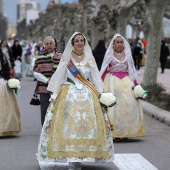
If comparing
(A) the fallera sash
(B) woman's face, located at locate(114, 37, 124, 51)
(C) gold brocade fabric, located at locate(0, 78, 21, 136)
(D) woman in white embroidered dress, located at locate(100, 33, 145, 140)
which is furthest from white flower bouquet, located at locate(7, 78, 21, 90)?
(A) the fallera sash

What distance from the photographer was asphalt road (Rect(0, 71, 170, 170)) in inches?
406

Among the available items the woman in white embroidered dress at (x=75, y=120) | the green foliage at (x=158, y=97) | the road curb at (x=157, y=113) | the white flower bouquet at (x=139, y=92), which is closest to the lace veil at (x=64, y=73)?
the woman in white embroidered dress at (x=75, y=120)

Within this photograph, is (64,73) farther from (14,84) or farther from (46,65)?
(14,84)

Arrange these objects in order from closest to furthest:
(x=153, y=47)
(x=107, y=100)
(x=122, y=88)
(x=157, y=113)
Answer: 1. (x=107, y=100)
2. (x=122, y=88)
3. (x=157, y=113)
4. (x=153, y=47)

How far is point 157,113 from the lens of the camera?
16.9m

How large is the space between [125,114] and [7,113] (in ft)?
6.80

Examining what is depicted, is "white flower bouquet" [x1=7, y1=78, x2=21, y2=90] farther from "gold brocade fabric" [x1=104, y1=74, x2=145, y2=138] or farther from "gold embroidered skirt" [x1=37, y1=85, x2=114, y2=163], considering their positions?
"gold embroidered skirt" [x1=37, y1=85, x2=114, y2=163]

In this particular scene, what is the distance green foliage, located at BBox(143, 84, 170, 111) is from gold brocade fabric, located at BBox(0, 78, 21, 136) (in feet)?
17.7

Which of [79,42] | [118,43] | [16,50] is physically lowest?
[16,50]

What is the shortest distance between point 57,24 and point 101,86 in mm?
97847

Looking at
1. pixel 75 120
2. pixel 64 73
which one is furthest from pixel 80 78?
pixel 75 120

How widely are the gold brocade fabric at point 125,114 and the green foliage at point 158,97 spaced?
4.86 meters

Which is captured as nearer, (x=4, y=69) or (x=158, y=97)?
(x=4, y=69)

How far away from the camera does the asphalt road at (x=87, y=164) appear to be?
33.9 feet
